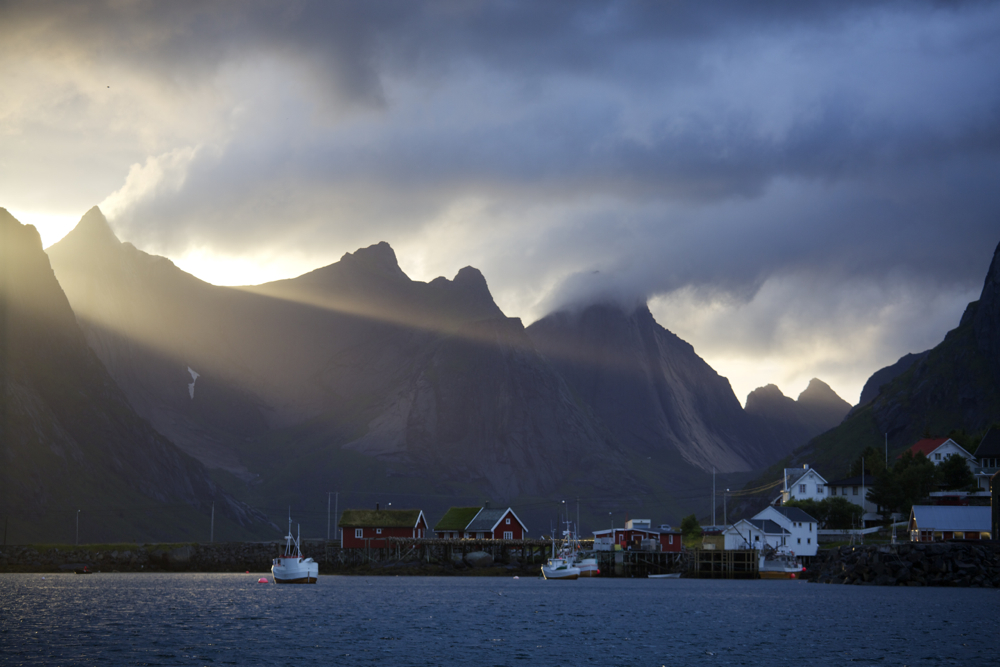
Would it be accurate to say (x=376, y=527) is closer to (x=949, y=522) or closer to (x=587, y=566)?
(x=587, y=566)

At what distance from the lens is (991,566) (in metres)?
123

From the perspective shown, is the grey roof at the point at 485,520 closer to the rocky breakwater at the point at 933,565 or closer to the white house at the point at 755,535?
the white house at the point at 755,535

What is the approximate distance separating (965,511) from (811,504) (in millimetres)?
35910

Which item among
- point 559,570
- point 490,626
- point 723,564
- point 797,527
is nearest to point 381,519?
point 559,570

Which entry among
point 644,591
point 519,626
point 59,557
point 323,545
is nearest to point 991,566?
point 644,591

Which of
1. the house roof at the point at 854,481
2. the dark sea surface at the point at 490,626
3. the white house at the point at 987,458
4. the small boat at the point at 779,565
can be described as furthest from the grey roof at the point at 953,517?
the house roof at the point at 854,481

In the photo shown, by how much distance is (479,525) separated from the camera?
17938 centimetres

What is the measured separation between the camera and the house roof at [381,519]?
176m

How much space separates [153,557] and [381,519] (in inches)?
1600

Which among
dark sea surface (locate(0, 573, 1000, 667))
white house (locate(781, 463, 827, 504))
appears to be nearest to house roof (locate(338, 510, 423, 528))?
dark sea surface (locate(0, 573, 1000, 667))

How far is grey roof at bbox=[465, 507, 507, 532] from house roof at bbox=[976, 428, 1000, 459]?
80752mm

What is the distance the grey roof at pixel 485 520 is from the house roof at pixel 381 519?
9290 mm

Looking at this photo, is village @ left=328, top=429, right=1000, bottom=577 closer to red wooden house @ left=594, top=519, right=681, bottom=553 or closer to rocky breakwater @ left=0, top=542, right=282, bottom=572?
red wooden house @ left=594, top=519, right=681, bottom=553

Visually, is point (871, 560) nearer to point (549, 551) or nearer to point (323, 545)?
point (549, 551)
